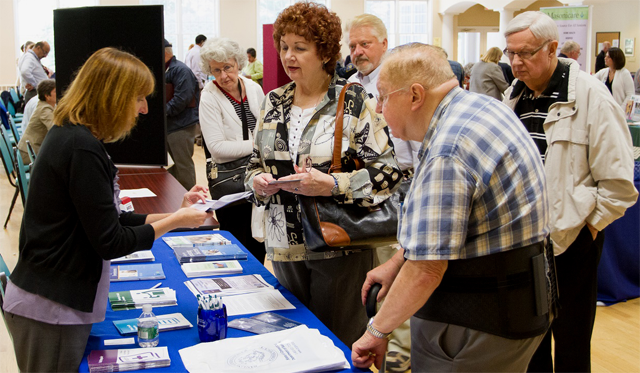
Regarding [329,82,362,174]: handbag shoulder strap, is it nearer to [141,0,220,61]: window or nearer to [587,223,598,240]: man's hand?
[587,223,598,240]: man's hand

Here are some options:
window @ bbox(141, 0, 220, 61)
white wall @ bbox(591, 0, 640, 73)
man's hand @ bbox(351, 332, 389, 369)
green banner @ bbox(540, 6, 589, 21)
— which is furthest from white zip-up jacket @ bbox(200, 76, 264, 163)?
white wall @ bbox(591, 0, 640, 73)

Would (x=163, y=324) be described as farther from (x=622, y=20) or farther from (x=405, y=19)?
(x=405, y=19)

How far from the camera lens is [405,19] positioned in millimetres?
18812

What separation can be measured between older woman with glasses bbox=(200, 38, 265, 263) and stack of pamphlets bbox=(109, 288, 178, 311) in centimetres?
130

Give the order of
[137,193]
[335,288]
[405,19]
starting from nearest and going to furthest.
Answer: [335,288] < [137,193] < [405,19]

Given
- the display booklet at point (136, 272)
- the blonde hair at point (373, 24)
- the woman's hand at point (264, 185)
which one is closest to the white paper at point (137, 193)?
the display booklet at point (136, 272)

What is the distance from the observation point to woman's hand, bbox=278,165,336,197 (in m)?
1.93

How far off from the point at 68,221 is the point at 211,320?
18.8 inches

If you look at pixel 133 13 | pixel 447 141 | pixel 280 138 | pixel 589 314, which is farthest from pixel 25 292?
pixel 133 13

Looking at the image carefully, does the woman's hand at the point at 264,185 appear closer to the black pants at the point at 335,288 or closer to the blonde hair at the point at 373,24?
the black pants at the point at 335,288

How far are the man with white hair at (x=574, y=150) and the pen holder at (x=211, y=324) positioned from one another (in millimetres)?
1313

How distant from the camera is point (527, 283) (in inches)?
55.5

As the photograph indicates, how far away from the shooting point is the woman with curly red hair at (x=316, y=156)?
208 cm

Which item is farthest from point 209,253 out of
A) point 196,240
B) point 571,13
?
point 571,13
